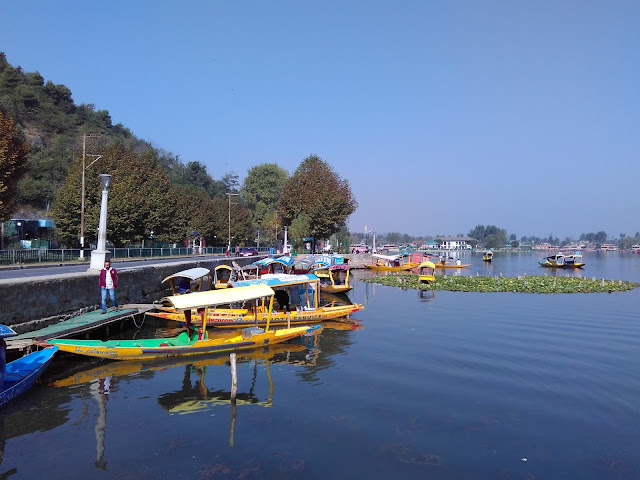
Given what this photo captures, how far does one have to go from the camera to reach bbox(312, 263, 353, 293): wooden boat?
123 feet

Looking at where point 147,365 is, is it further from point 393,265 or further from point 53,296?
point 393,265

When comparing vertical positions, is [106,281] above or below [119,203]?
below

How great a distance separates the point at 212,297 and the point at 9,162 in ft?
79.8

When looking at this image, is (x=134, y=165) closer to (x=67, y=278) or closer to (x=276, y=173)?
(x=67, y=278)

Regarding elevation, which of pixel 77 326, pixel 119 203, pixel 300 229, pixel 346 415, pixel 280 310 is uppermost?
pixel 119 203

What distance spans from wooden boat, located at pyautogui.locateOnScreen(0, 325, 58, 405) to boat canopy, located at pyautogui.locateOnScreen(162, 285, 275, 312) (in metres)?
3.72

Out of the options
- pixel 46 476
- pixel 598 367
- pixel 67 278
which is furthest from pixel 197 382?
pixel 598 367

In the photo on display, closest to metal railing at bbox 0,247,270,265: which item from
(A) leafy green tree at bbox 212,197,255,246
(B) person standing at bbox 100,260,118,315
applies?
(B) person standing at bbox 100,260,118,315

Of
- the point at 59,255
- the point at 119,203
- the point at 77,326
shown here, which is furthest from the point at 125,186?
the point at 77,326

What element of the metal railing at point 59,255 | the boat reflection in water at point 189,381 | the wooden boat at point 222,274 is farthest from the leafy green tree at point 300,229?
the boat reflection in water at point 189,381

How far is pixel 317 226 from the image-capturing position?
258ft

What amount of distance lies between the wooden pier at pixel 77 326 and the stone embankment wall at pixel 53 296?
38 cm

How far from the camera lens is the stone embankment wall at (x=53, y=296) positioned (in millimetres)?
16016

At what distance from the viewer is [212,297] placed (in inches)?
671
